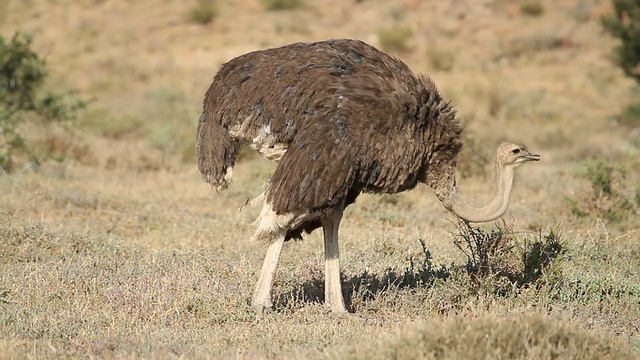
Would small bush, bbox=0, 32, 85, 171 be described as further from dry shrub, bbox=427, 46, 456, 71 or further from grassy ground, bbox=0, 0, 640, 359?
dry shrub, bbox=427, 46, 456, 71

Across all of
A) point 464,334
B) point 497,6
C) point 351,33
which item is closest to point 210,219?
point 464,334

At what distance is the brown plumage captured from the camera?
5602 millimetres

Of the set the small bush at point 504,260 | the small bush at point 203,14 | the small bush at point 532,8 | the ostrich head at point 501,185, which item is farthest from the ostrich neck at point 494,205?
the small bush at point 532,8

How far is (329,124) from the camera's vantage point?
221 inches

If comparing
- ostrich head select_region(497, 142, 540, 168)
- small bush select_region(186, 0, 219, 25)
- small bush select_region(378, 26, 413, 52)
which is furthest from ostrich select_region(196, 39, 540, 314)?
small bush select_region(186, 0, 219, 25)

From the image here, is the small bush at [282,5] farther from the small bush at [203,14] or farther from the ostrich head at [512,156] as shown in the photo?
the ostrich head at [512,156]

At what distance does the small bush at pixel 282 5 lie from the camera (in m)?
32.2

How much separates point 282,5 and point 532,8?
8273 mm

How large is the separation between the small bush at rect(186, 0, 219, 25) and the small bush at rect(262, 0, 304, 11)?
7.12ft

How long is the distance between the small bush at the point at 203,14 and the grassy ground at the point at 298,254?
29.8ft

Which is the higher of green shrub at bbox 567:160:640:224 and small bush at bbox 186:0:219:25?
Answer: small bush at bbox 186:0:219:25

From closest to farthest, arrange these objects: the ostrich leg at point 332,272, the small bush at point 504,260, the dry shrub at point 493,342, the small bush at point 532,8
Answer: the dry shrub at point 493,342, the ostrich leg at point 332,272, the small bush at point 504,260, the small bush at point 532,8

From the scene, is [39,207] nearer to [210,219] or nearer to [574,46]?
[210,219]

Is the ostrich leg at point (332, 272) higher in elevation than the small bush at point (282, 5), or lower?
lower
